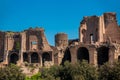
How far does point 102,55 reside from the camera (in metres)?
93.7

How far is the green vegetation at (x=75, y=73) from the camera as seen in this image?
77500mm

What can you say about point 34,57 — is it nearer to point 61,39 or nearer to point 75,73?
point 61,39

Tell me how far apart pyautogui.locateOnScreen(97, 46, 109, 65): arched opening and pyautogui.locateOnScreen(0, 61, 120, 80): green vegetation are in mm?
10827

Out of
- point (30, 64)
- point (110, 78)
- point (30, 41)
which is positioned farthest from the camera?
point (30, 41)

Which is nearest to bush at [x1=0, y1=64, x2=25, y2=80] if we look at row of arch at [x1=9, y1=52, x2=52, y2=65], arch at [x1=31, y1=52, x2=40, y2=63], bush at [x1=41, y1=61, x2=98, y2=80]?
bush at [x1=41, y1=61, x2=98, y2=80]

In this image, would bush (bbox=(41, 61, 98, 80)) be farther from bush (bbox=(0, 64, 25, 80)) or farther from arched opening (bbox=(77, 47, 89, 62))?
arched opening (bbox=(77, 47, 89, 62))

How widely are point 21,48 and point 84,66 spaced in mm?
22792

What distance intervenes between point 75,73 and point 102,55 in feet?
48.7

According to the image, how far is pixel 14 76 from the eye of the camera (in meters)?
81.4

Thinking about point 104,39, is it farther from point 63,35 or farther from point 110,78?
point 110,78

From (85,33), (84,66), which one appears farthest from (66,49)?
(84,66)

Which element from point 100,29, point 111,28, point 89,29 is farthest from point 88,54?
point 111,28

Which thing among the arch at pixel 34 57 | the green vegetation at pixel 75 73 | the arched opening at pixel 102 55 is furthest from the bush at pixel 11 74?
the arch at pixel 34 57

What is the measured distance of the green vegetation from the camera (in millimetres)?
77500
